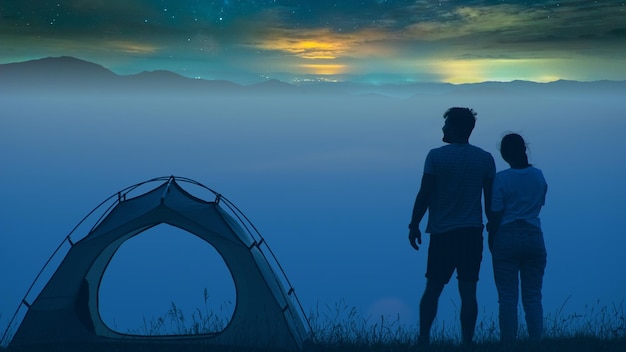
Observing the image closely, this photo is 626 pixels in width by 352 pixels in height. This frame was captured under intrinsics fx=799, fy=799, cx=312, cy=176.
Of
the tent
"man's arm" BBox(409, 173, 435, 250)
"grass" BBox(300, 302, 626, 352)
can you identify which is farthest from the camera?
the tent

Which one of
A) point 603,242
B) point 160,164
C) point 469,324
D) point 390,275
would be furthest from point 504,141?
point 160,164

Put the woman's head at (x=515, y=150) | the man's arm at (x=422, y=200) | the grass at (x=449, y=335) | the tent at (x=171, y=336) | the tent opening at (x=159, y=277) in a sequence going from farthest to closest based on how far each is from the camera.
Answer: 1. the tent opening at (x=159, y=277)
2. the tent at (x=171, y=336)
3. the grass at (x=449, y=335)
4. the woman's head at (x=515, y=150)
5. the man's arm at (x=422, y=200)

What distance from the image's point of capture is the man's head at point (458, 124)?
7.68 metres

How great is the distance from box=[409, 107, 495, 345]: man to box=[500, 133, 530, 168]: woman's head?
0.18 m

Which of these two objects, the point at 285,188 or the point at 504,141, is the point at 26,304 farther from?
the point at 285,188

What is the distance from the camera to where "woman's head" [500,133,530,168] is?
7.64m

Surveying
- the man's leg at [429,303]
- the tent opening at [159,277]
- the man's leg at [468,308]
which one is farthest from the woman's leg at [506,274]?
the tent opening at [159,277]

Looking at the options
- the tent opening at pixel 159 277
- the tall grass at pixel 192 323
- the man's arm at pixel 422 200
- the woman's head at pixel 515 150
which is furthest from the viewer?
the tent opening at pixel 159 277

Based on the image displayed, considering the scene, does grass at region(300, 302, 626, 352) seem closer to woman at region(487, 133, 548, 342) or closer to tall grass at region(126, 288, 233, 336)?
woman at region(487, 133, 548, 342)

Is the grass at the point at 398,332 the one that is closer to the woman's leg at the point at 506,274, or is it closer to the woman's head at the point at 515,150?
the woman's leg at the point at 506,274

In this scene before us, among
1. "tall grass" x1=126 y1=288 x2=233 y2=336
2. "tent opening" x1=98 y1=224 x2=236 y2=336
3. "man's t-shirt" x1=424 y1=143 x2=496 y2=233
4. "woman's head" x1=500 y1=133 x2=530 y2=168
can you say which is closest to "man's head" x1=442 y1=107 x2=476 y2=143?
"man's t-shirt" x1=424 y1=143 x2=496 y2=233

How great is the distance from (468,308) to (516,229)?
0.91 meters

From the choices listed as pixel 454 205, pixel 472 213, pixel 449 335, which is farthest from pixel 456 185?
pixel 449 335

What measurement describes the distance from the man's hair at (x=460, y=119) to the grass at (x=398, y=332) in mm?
2059
